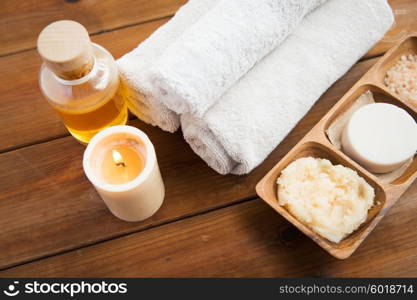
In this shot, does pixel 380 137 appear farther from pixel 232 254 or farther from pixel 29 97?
pixel 29 97

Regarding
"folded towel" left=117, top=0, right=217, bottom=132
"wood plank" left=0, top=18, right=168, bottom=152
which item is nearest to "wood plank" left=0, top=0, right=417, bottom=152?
"wood plank" left=0, top=18, right=168, bottom=152

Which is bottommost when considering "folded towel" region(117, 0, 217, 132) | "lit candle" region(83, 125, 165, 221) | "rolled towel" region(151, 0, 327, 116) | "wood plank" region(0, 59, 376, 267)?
"wood plank" region(0, 59, 376, 267)

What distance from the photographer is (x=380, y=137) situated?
22.1 inches

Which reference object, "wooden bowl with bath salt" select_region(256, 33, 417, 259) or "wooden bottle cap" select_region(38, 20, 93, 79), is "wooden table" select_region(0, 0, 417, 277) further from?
"wooden bottle cap" select_region(38, 20, 93, 79)

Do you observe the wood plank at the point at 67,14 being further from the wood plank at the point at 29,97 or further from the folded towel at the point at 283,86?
the folded towel at the point at 283,86

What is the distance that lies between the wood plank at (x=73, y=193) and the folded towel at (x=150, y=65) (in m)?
0.06

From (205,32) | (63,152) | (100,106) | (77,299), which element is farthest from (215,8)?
(77,299)

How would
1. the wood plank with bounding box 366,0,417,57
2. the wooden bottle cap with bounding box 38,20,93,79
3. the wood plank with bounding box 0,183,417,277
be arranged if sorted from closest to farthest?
the wooden bottle cap with bounding box 38,20,93,79 → the wood plank with bounding box 0,183,417,277 → the wood plank with bounding box 366,0,417,57

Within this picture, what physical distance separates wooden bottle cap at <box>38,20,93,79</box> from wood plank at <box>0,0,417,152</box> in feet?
0.59

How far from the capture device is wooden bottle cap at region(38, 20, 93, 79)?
1.48 feet

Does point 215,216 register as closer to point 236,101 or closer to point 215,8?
point 236,101

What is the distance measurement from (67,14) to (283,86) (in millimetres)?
362

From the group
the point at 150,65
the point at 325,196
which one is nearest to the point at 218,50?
the point at 150,65

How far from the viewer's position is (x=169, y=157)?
2.02ft
